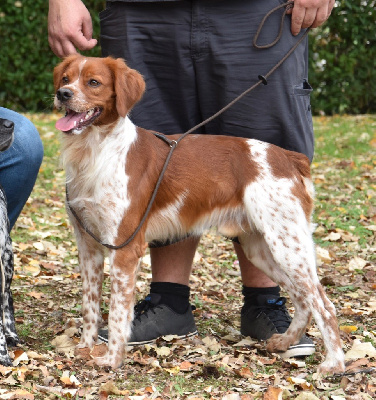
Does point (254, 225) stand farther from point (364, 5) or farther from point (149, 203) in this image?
point (364, 5)

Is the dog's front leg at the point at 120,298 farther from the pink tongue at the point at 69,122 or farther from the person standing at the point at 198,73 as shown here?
the pink tongue at the point at 69,122

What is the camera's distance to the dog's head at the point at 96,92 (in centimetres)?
317

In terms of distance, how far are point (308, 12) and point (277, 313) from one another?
1568 millimetres

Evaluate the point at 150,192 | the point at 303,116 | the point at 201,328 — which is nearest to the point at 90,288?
the point at 150,192

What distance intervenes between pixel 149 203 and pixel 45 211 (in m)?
3.59

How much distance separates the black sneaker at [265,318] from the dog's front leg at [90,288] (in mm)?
844

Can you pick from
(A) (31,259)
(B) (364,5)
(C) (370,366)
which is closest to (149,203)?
(C) (370,366)

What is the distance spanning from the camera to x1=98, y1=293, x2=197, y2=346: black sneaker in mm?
3650

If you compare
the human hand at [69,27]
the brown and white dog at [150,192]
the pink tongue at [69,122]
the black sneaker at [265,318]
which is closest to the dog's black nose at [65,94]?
the brown and white dog at [150,192]

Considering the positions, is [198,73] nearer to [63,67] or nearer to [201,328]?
[63,67]

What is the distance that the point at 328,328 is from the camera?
3.36 metres

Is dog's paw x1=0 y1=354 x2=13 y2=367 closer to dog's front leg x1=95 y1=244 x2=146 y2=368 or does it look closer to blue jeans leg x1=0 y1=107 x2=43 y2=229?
dog's front leg x1=95 y1=244 x2=146 y2=368

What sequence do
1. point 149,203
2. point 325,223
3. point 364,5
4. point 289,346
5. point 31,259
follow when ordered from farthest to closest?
point 364,5
point 325,223
point 31,259
point 289,346
point 149,203

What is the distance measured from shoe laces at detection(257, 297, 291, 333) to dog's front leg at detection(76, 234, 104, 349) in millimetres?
893
